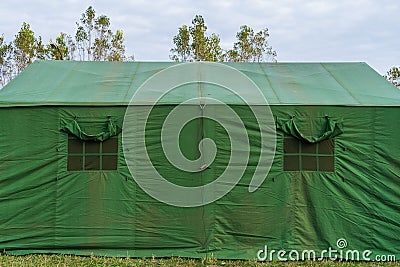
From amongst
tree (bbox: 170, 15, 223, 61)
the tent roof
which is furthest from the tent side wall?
tree (bbox: 170, 15, 223, 61)

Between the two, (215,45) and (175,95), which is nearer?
(175,95)

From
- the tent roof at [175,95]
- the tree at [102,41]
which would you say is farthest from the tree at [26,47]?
the tent roof at [175,95]

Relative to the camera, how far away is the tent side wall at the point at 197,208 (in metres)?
4.82

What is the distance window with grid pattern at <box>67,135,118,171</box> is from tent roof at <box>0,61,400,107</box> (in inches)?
19.7

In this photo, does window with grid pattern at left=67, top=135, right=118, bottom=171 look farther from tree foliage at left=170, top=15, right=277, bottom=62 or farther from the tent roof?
tree foliage at left=170, top=15, right=277, bottom=62

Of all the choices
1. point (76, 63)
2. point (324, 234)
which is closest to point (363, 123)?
point (324, 234)

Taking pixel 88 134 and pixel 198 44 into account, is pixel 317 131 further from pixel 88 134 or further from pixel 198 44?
pixel 198 44

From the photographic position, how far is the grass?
179 inches

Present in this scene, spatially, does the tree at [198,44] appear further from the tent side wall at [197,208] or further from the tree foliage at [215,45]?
the tent side wall at [197,208]

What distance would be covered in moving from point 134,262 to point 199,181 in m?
1.24

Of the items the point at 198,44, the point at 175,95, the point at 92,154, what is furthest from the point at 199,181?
the point at 198,44

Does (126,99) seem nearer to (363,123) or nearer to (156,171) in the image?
(156,171)

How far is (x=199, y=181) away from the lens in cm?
484

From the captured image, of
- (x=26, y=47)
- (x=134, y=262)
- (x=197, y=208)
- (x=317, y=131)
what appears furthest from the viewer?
(x=26, y=47)
